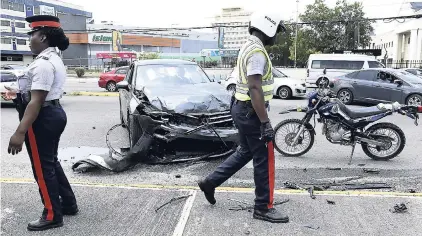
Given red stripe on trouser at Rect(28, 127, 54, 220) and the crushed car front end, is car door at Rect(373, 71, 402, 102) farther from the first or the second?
red stripe on trouser at Rect(28, 127, 54, 220)

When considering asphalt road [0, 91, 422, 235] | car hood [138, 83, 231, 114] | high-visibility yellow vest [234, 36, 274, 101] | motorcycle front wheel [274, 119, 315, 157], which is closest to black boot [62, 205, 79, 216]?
asphalt road [0, 91, 422, 235]

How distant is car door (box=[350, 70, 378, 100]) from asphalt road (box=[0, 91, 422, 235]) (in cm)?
625

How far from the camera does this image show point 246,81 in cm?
354

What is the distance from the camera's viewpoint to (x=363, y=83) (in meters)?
13.9

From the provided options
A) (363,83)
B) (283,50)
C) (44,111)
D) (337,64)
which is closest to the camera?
(44,111)

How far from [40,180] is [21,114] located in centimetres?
59

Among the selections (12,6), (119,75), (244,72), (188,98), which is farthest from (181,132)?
(12,6)

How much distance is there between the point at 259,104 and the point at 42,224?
214 centimetres

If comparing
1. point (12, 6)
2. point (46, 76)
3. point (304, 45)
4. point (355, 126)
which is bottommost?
point (355, 126)

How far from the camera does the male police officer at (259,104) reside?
3418 mm

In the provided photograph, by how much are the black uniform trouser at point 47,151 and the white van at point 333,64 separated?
62.6 ft

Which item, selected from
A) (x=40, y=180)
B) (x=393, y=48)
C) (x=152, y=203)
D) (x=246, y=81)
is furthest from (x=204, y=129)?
(x=393, y=48)

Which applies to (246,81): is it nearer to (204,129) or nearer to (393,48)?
(204,129)

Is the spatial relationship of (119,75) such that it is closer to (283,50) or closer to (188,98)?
(188,98)
